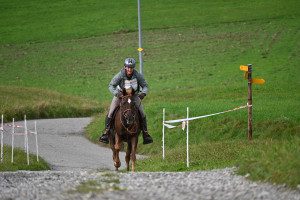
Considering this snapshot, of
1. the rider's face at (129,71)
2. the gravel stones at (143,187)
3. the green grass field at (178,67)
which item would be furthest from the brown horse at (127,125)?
the gravel stones at (143,187)

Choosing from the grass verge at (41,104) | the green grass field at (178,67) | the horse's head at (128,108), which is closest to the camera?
the horse's head at (128,108)

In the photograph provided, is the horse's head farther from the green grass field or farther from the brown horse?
the green grass field

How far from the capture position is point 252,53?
5747 centimetres

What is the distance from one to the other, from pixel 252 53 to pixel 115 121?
1497 inches

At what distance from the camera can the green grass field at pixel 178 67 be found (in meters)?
23.6

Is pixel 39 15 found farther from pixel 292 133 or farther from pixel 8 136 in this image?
pixel 292 133

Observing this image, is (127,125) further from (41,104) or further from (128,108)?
(41,104)

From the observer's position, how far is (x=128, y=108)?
19.7 m

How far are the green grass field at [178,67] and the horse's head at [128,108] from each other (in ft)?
4.68

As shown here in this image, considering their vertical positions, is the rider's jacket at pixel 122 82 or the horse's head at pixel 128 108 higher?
the rider's jacket at pixel 122 82

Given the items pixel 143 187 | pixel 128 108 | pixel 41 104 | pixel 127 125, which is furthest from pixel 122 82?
pixel 41 104

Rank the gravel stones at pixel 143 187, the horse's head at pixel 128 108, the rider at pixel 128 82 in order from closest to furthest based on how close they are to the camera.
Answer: the gravel stones at pixel 143 187
the horse's head at pixel 128 108
the rider at pixel 128 82

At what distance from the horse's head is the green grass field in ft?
4.68

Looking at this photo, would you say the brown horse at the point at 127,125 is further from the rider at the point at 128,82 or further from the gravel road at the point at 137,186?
the gravel road at the point at 137,186
